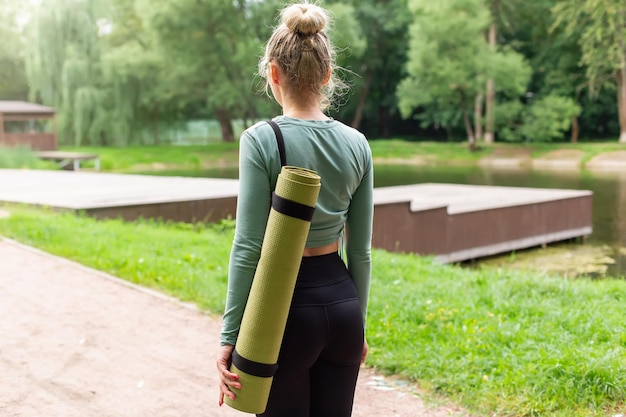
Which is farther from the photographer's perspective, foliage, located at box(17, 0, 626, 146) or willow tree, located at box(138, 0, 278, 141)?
willow tree, located at box(138, 0, 278, 141)

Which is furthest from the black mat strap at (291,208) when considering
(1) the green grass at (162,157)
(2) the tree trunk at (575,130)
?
(2) the tree trunk at (575,130)

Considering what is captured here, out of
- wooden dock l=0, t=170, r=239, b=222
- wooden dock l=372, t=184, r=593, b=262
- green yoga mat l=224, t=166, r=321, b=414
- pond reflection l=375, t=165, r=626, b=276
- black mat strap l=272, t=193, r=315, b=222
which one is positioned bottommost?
pond reflection l=375, t=165, r=626, b=276

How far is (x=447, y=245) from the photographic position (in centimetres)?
1146

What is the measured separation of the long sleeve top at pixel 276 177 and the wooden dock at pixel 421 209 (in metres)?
8.22

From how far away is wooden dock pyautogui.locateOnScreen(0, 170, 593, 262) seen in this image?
10.8 metres

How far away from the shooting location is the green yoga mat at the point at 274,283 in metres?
1.88

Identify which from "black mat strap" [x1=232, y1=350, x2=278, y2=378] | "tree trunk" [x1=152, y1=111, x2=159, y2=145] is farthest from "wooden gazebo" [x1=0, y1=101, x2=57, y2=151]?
"black mat strap" [x1=232, y1=350, x2=278, y2=378]

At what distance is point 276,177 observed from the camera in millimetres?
1986

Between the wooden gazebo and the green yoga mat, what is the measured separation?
103 feet

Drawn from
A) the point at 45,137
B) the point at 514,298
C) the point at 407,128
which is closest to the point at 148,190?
the point at 514,298

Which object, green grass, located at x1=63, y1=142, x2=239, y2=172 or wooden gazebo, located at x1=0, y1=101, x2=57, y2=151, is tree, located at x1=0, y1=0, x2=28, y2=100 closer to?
wooden gazebo, located at x1=0, y1=101, x2=57, y2=151

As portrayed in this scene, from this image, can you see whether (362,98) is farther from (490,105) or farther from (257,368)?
(257,368)

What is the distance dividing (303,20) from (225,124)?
136 feet

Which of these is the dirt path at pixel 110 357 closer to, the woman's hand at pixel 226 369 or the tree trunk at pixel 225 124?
the woman's hand at pixel 226 369
